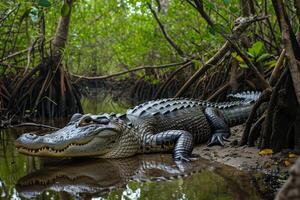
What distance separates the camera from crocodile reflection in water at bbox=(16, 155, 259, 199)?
3229 millimetres

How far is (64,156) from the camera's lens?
440cm

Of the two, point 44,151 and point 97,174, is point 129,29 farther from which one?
point 97,174

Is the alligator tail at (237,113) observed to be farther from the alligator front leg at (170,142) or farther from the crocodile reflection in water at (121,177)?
the crocodile reflection in water at (121,177)

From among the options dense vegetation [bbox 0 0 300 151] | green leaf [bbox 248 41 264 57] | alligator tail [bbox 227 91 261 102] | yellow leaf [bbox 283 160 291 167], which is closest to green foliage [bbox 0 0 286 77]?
dense vegetation [bbox 0 0 300 151]

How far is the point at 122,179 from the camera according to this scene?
3.70 m

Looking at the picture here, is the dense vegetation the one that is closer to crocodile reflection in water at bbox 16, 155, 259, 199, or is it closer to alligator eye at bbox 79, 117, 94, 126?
crocodile reflection in water at bbox 16, 155, 259, 199

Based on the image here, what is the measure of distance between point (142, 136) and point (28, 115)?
3.49m

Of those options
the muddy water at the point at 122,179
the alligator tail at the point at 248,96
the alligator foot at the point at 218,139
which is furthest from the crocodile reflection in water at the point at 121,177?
the alligator tail at the point at 248,96

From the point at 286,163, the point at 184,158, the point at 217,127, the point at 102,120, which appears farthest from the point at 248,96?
the point at 286,163

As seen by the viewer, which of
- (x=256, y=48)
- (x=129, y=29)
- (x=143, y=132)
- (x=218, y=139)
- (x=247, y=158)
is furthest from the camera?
(x=129, y=29)

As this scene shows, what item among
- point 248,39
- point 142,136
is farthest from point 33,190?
point 248,39

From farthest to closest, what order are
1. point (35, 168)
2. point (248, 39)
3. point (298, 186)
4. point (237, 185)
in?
1. point (248, 39)
2. point (35, 168)
3. point (237, 185)
4. point (298, 186)

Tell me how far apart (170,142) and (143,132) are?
32 cm

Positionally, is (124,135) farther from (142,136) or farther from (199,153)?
(199,153)
